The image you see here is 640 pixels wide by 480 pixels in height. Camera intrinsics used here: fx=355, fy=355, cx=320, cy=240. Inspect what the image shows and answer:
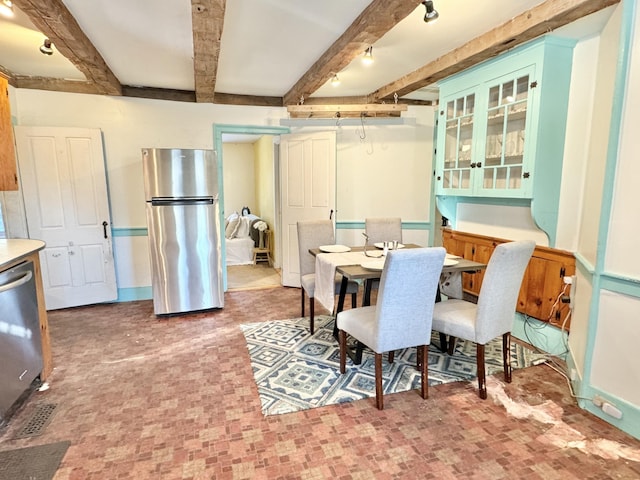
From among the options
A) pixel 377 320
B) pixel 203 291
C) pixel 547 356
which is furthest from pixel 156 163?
pixel 547 356

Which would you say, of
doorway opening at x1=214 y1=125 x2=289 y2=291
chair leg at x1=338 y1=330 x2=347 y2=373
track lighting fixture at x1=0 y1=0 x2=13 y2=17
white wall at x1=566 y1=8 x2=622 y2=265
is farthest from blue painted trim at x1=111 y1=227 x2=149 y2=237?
white wall at x1=566 y1=8 x2=622 y2=265

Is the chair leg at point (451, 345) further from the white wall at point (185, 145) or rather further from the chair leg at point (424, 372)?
the white wall at point (185, 145)

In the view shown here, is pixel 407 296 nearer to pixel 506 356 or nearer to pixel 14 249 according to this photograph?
pixel 506 356

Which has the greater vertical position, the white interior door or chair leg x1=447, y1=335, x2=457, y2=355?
the white interior door

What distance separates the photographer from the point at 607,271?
1950mm

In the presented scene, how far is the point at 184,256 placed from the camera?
3.62 metres

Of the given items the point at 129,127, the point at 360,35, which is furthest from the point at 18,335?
the point at 360,35

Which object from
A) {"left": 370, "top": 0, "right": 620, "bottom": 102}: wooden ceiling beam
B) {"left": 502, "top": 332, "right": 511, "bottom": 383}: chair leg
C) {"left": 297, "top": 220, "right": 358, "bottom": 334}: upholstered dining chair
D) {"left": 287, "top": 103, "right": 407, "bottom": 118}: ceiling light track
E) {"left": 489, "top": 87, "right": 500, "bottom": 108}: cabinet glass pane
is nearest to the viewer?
{"left": 370, "top": 0, "right": 620, "bottom": 102}: wooden ceiling beam

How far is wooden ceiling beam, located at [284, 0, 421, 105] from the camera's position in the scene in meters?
1.99

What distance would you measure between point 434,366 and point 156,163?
120 inches

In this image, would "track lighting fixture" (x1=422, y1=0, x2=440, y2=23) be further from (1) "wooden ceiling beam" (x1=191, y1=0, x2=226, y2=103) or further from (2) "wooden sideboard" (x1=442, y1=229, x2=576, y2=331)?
(2) "wooden sideboard" (x1=442, y1=229, x2=576, y2=331)

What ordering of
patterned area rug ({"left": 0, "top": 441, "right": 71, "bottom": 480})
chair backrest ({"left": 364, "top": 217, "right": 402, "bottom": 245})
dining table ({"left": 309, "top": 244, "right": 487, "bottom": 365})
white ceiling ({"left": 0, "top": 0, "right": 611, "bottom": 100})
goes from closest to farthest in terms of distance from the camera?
patterned area rug ({"left": 0, "top": 441, "right": 71, "bottom": 480}), white ceiling ({"left": 0, "top": 0, "right": 611, "bottom": 100}), dining table ({"left": 309, "top": 244, "right": 487, "bottom": 365}), chair backrest ({"left": 364, "top": 217, "right": 402, "bottom": 245})

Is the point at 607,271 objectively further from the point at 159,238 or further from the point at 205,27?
the point at 159,238

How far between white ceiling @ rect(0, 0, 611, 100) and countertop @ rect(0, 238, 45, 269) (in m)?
1.46
